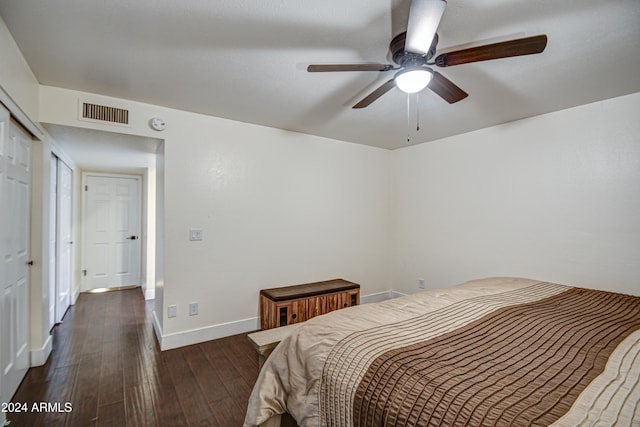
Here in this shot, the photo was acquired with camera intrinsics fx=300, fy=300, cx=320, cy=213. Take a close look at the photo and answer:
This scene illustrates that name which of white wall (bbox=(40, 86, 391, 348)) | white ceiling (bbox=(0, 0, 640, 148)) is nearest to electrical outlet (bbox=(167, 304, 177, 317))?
white wall (bbox=(40, 86, 391, 348))

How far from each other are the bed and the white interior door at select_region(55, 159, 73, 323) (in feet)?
11.0

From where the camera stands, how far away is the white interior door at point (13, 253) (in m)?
1.79

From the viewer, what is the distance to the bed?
3.01 feet

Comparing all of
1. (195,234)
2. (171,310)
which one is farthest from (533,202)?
(171,310)

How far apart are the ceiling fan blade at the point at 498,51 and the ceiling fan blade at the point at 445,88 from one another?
0.52ft

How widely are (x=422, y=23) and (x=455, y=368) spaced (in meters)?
1.42

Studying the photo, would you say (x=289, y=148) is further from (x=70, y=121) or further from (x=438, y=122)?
(x=70, y=121)

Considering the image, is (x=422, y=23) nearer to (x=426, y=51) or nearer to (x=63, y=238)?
(x=426, y=51)

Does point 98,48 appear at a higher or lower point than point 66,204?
higher

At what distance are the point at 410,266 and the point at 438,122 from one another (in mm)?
1952

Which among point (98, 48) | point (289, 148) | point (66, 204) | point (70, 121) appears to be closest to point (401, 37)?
point (98, 48)

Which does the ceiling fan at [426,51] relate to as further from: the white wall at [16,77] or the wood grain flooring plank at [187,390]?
the wood grain flooring plank at [187,390]

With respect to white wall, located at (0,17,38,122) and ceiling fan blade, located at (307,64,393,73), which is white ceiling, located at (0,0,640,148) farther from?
ceiling fan blade, located at (307,64,393,73)

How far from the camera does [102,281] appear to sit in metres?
5.02
